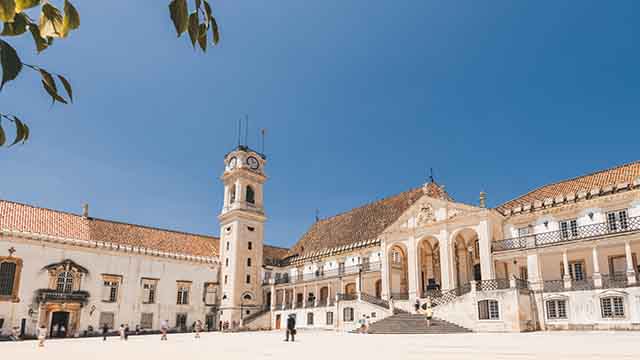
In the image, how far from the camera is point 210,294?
49.7 meters

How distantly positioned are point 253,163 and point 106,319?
22.7 metres

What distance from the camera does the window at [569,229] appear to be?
1218 inches

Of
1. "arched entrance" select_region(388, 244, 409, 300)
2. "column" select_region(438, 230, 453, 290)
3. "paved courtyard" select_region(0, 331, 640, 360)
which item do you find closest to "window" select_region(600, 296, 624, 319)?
"paved courtyard" select_region(0, 331, 640, 360)

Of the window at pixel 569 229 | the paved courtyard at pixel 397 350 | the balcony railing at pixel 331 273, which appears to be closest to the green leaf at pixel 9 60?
the paved courtyard at pixel 397 350

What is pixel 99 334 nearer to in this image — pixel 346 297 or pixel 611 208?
pixel 346 297

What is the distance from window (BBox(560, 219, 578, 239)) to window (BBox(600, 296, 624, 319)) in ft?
18.6

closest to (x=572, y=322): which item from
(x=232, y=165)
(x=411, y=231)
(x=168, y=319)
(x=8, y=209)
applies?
(x=411, y=231)

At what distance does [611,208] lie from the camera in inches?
1157

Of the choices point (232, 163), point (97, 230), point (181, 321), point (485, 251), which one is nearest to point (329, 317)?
point (485, 251)

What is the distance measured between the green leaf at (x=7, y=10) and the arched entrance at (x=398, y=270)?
126 ft

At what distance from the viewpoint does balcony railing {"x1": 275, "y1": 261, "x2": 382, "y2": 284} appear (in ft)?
139

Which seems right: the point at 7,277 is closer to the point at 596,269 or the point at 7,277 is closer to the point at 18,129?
the point at 596,269

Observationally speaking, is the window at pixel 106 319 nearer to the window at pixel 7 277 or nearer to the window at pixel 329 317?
the window at pixel 7 277

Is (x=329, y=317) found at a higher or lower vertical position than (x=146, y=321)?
higher
